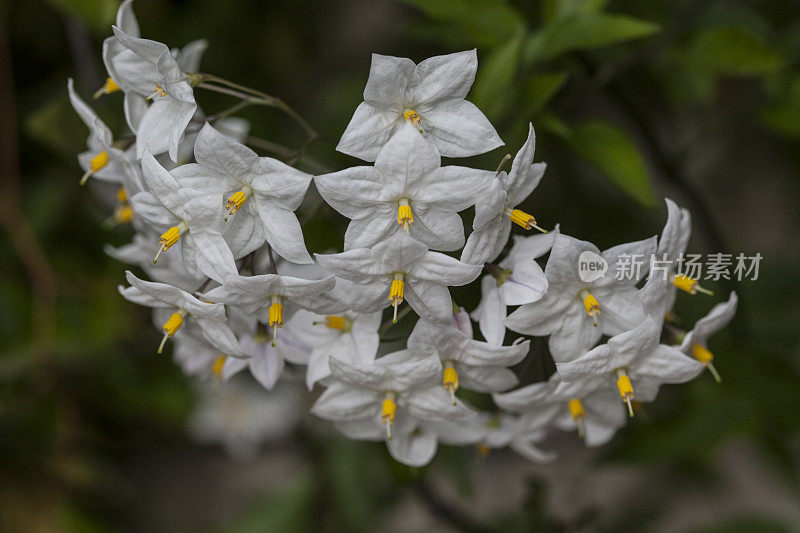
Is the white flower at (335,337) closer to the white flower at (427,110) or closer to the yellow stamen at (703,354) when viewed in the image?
the white flower at (427,110)

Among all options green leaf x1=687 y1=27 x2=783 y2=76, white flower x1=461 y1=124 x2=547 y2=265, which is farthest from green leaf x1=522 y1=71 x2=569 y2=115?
green leaf x1=687 y1=27 x2=783 y2=76

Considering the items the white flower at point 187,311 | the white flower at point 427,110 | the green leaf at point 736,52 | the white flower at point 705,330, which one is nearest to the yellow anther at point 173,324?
the white flower at point 187,311

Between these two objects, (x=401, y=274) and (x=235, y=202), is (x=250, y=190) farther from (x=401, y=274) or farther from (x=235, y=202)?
(x=401, y=274)

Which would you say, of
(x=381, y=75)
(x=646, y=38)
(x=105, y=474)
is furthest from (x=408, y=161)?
(x=105, y=474)

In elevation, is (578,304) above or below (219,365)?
above

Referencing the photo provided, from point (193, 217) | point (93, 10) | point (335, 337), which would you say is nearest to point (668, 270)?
point (335, 337)

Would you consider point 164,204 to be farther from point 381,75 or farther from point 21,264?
point 21,264
